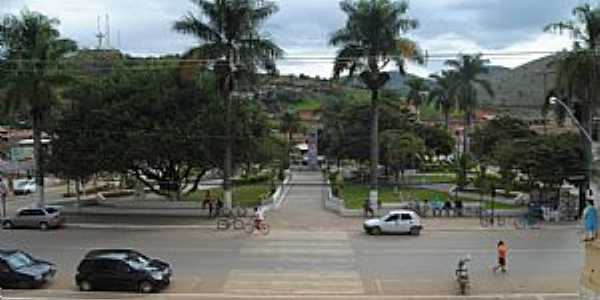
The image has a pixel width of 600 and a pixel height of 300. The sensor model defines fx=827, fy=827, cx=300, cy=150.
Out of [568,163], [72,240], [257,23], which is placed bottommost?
[72,240]

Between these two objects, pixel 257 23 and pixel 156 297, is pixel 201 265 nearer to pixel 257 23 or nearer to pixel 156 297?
pixel 156 297

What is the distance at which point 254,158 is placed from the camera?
162 ft

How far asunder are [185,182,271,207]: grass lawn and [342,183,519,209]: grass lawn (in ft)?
20.8

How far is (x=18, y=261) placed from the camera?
2917cm

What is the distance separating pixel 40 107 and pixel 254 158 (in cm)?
1314

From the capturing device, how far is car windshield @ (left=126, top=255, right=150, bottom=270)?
91.1 ft

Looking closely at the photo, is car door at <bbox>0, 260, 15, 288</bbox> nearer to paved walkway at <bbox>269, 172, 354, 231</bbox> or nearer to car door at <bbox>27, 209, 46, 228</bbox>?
car door at <bbox>27, 209, 46, 228</bbox>

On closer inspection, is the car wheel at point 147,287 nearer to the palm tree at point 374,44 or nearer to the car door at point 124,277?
the car door at point 124,277

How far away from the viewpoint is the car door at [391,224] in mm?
40812

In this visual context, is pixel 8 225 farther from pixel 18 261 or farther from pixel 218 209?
pixel 18 261

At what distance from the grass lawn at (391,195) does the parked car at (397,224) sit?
10.8 metres

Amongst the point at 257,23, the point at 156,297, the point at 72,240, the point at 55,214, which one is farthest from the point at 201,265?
the point at 257,23

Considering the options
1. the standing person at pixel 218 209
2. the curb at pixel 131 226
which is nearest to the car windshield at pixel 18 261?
the curb at pixel 131 226

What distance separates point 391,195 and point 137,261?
35066 millimetres
